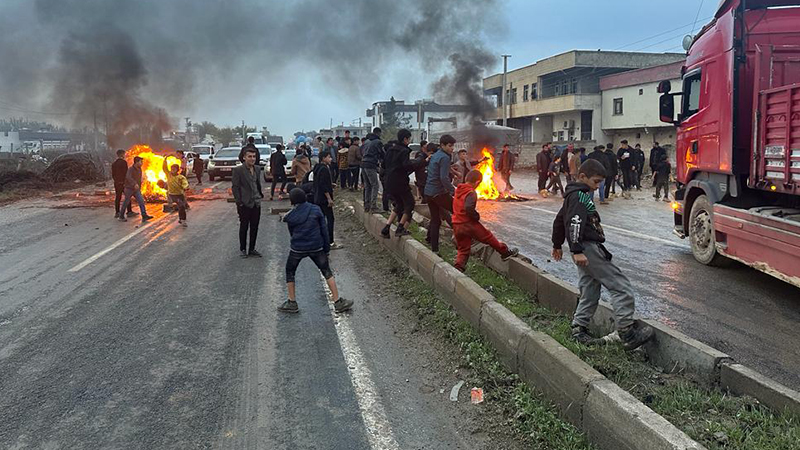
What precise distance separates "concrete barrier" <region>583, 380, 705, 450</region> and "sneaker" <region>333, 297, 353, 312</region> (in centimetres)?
323

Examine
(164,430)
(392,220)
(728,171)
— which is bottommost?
(164,430)

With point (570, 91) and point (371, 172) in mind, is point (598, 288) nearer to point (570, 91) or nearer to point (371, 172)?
point (371, 172)

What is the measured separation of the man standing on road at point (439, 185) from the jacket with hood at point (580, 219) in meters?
3.26

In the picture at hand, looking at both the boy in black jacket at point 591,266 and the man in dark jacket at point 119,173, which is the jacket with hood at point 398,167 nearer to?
the boy in black jacket at point 591,266

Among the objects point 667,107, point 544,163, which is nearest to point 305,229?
point 667,107

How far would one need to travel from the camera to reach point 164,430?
357 cm

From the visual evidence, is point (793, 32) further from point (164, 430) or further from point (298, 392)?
point (164, 430)

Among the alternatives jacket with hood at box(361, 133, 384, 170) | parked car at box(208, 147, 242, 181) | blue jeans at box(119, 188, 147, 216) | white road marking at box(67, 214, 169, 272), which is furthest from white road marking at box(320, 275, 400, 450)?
parked car at box(208, 147, 242, 181)

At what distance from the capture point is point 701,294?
257 inches

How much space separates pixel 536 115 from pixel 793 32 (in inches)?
1561

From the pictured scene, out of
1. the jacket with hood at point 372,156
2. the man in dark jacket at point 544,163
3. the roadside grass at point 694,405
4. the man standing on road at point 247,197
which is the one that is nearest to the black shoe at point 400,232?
the man standing on road at point 247,197

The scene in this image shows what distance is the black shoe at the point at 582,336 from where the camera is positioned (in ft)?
14.2

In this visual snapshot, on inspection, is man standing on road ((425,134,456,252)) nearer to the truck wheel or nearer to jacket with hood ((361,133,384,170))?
the truck wheel

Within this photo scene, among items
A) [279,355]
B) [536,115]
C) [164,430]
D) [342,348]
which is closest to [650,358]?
[342,348]
